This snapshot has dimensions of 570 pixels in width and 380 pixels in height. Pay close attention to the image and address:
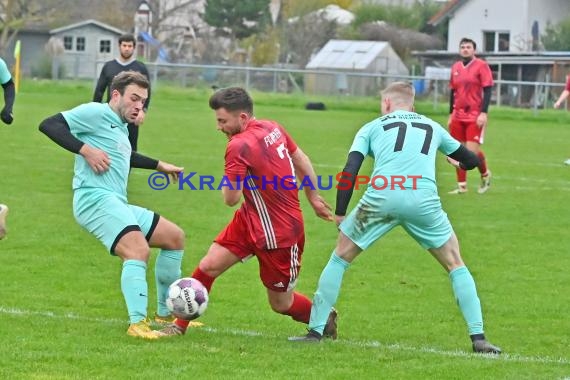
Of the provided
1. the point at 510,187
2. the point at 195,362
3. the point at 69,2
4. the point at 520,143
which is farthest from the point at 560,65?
the point at 195,362

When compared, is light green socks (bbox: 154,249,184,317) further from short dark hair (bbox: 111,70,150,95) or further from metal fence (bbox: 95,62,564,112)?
metal fence (bbox: 95,62,564,112)

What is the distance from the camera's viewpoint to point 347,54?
241 feet

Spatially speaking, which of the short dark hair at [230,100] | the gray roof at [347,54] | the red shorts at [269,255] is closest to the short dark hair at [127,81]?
the short dark hair at [230,100]

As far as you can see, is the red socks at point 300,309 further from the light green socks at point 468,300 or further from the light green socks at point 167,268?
the light green socks at point 468,300

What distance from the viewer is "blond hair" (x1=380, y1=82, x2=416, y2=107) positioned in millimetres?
7742

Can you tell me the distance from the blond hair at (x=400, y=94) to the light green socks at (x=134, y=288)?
193 cm

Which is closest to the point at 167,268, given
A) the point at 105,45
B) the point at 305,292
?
the point at 305,292

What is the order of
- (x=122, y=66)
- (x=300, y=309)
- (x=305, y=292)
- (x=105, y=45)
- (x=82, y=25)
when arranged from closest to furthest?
(x=300, y=309), (x=305, y=292), (x=122, y=66), (x=82, y=25), (x=105, y=45)

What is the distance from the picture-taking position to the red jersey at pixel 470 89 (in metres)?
17.6

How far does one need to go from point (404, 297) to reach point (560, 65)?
45908 millimetres

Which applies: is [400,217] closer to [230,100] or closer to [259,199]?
[259,199]

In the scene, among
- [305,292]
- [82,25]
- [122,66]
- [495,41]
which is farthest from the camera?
[82,25]

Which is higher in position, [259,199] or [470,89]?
[470,89]

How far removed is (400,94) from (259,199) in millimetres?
1152
